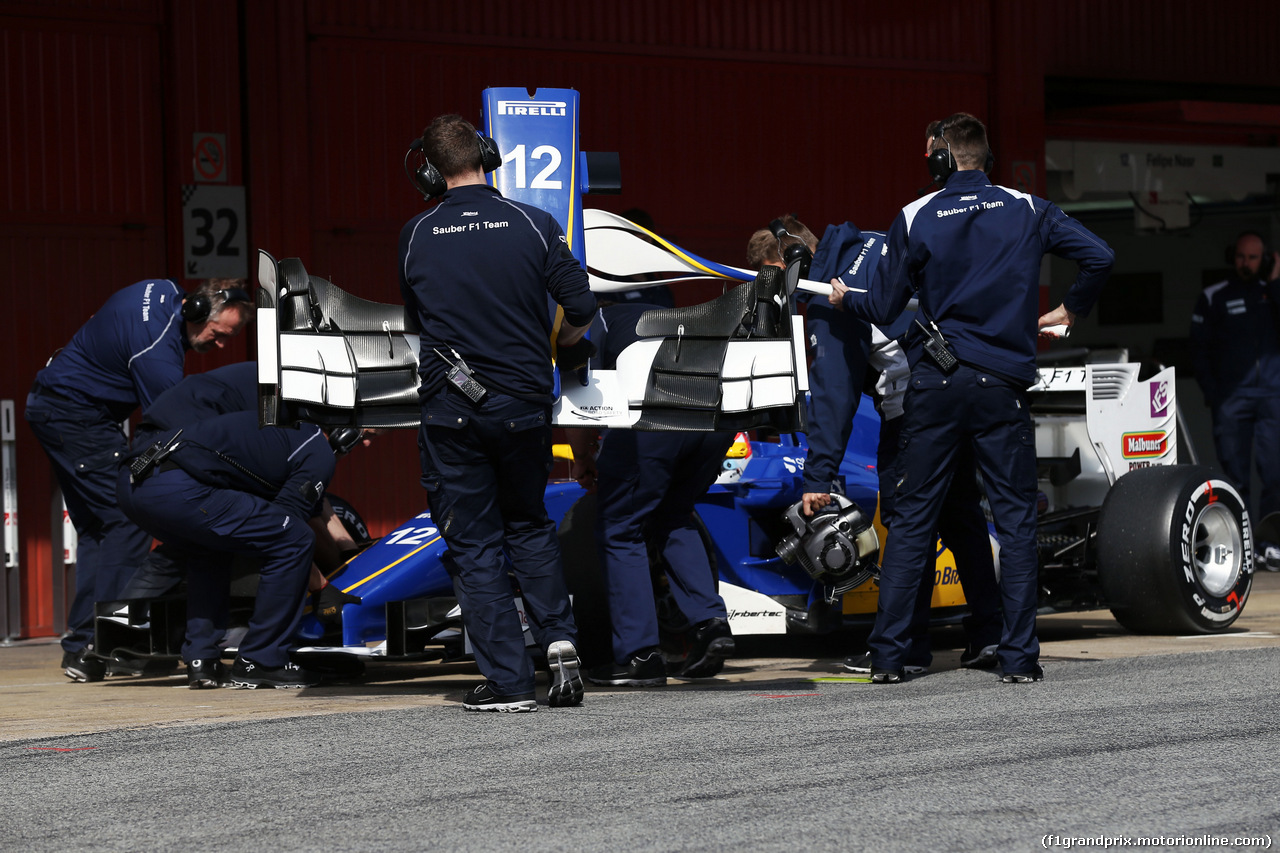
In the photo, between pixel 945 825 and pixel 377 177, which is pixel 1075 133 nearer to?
pixel 377 177

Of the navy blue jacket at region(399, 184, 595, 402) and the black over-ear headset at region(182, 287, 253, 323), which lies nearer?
the navy blue jacket at region(399, 184, 595, 402)

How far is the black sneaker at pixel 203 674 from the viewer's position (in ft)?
22.4

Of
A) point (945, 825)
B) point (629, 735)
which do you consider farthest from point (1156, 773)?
point (629, 735)

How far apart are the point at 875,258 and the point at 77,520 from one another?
3.94 meters

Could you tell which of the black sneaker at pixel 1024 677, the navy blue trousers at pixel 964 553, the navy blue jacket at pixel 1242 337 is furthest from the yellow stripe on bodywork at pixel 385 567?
the navy blue jacket at pixel 1242 337

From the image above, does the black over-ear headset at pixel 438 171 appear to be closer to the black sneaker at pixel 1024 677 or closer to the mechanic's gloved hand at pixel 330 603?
the mechanic's gloved hand at pixel 330 603

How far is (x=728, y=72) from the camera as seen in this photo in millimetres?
12555

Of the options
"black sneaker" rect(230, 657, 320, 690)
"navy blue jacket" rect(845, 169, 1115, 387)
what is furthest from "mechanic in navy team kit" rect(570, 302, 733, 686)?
"black sneaker" rect(230, 657, 320, 690)

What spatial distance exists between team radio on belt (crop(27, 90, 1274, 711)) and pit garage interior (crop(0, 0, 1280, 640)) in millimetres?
3055

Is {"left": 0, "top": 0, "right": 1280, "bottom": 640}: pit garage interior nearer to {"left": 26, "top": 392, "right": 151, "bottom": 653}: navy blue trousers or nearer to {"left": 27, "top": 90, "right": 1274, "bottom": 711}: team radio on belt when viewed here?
{"left": 26, "top": 392, "right": 151, "bottom": 653}: navy blue trousers

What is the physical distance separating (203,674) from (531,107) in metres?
2.65

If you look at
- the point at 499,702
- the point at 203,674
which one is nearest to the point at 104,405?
the point at 203,674

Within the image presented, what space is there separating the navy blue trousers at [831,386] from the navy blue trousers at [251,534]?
6.74 feet

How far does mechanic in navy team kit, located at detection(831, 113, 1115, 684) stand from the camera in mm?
6027
